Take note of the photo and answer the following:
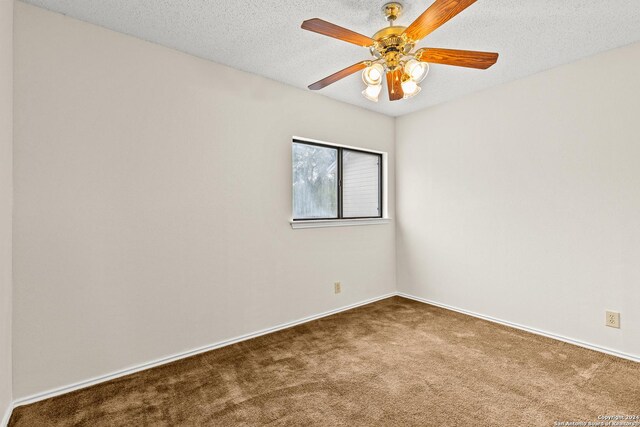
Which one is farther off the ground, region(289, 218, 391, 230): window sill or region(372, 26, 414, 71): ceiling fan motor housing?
region(372, 26, 414, 71): ceiling fan motor housing

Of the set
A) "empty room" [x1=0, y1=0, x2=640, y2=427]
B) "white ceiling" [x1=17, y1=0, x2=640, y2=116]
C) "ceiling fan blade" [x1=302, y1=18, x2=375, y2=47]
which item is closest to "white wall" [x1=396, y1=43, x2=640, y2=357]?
"empty room" [x1=0, y1=0, x2=640, y2=427]

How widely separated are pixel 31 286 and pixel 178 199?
3.33ft

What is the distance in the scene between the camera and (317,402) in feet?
6.14

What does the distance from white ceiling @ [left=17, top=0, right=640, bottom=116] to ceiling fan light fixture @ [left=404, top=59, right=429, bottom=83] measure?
365mm

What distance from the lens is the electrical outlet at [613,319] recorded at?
2.44 m

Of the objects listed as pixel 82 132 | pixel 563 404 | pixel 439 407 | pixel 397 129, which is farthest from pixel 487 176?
pixel 82 132

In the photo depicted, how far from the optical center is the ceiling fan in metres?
1.50

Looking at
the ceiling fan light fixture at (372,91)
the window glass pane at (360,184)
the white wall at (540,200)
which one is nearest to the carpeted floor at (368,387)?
the white wall at (540,200)

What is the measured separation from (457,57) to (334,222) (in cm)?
204

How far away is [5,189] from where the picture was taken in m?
1.71

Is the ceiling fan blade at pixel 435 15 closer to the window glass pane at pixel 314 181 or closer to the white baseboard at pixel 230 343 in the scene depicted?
the window glass pane at pixel 314 181

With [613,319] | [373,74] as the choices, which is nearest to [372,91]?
[373,74]

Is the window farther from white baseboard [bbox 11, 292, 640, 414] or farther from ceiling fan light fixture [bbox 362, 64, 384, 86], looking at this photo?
ceiling fan light fixture [bbox 362, 64, 384, 86]

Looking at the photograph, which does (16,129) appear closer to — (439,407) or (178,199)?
(178,199)
